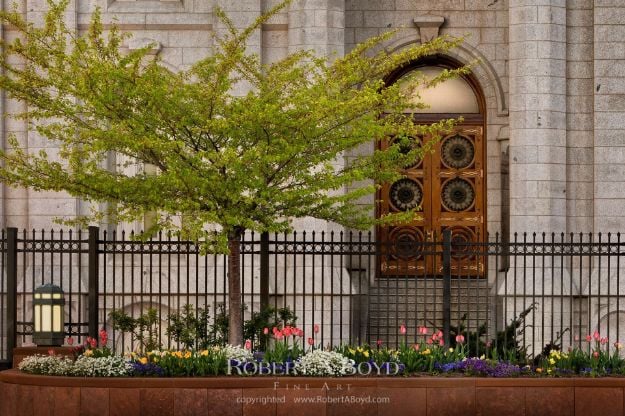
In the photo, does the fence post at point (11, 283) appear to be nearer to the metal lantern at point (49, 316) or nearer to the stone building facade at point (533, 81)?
the metal lantern at point (49, 316)

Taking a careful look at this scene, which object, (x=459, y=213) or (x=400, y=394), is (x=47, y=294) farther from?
(x=459, y=213)

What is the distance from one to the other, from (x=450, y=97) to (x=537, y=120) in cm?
247

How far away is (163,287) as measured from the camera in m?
27.4

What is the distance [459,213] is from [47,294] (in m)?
10.1

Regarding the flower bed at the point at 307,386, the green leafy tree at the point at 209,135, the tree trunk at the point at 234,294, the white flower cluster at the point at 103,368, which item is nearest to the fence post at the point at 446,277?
the green leafy tree at the point at 209,135

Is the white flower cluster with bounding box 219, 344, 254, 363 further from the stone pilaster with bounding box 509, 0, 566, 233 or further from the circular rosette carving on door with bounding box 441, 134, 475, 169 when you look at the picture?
the circular rosette carving on door with bounding box 441, 134, 475, 169

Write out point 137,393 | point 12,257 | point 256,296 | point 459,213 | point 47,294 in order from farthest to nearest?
1. point 459,213
2. point 256,296
3. point 12,257
4. point 47,294
5. point 137,393

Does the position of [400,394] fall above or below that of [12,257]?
below

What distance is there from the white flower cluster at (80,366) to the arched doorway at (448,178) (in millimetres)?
9884

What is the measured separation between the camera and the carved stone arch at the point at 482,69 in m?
28.7

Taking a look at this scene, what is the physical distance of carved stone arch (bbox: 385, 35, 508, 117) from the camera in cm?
2867

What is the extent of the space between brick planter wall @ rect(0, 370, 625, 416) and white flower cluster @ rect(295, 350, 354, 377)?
30cm

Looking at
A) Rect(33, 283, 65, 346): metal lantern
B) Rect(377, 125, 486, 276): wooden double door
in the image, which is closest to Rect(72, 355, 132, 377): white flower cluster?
Rect(33, 283, 65, 346): metal lantern

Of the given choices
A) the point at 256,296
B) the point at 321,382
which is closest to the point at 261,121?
the point at 321,382
